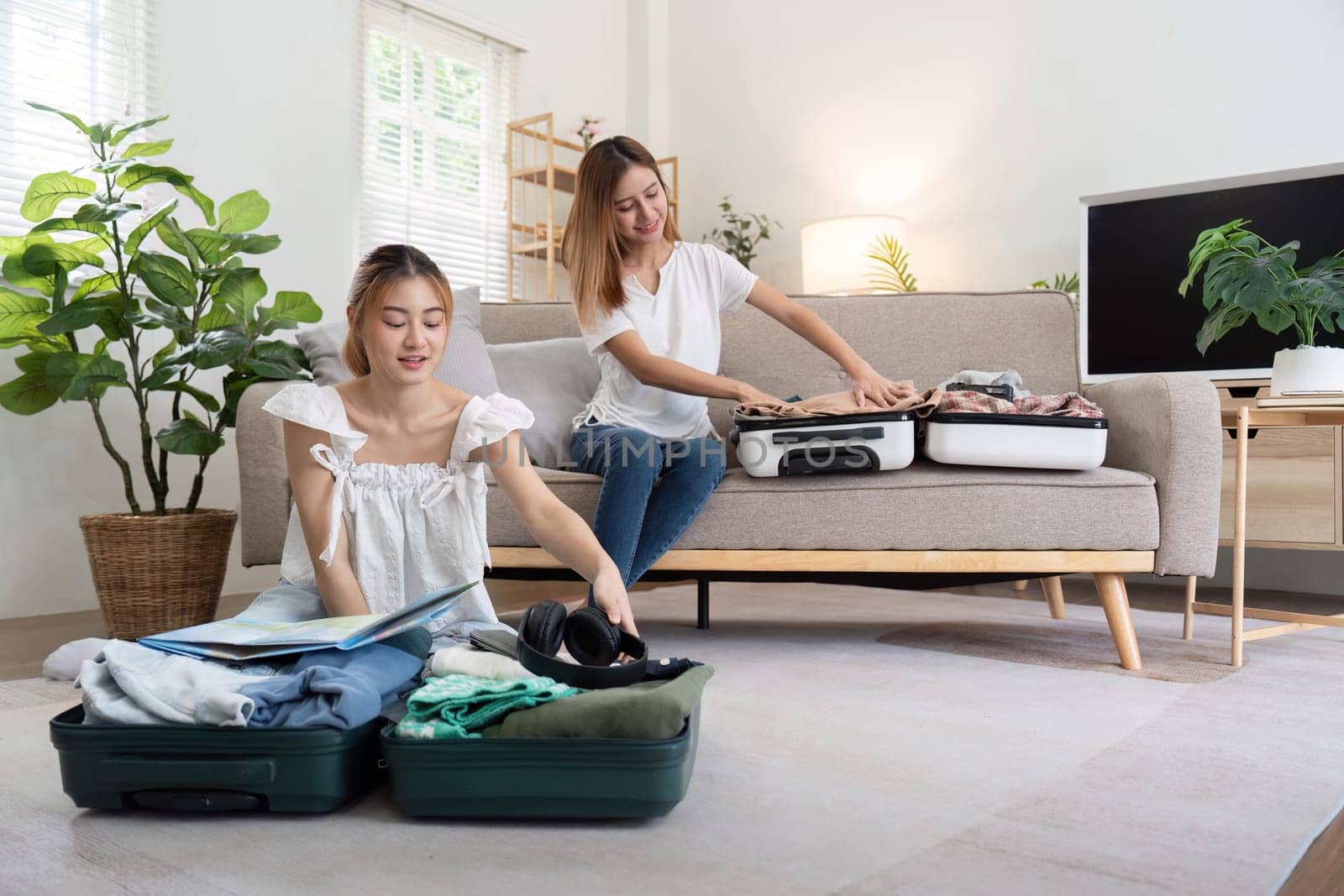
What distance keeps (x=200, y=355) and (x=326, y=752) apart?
1.50 meters

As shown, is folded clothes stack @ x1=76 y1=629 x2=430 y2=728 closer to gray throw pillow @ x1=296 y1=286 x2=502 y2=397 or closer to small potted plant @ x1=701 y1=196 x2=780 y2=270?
gray throw pillow @ x1=296 y1=286 x2=502 y2=397

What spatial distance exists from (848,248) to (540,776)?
3.08 m

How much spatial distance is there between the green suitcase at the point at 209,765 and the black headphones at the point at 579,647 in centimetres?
Answer: 22

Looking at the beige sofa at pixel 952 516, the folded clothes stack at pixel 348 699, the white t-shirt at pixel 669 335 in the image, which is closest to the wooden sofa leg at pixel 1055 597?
the beige sofa at pixel 952 516

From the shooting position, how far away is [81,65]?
290 centimetres

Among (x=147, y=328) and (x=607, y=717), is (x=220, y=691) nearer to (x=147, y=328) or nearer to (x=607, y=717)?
(x=607, y=717)

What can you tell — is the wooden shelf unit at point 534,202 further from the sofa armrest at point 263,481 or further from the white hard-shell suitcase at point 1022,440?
the white hard-shell suitcase at point 1022,440

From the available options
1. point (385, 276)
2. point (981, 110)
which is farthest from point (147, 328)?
point (981, 110)

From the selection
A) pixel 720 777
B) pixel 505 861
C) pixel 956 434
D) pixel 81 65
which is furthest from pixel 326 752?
pixel 81 65

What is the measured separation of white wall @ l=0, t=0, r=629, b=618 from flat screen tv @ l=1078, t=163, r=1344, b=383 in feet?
8.08

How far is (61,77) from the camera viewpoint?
9.41ft

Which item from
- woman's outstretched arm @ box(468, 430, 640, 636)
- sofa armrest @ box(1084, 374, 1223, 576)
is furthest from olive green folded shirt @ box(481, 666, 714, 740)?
sofa armrest @ box(1084, 374, 1223, 576)

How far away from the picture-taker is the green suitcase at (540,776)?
0.97 m

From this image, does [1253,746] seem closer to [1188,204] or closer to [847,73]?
[1188,204]
